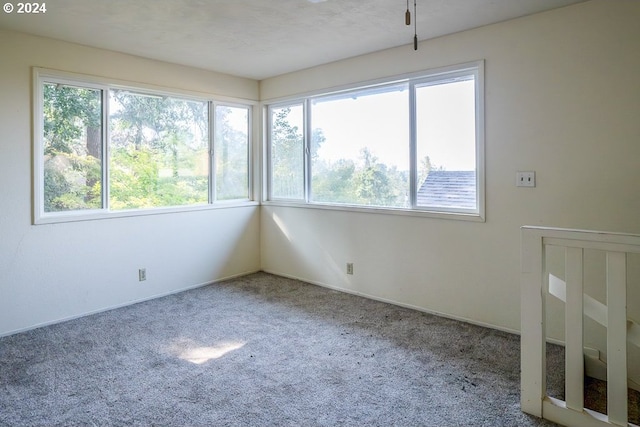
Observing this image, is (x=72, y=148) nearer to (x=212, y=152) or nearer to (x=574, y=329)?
(x=212, y=152)

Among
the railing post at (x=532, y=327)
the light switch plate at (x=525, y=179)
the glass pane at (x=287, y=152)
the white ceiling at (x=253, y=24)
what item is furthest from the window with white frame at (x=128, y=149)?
the railing post at (x=532, y=327)

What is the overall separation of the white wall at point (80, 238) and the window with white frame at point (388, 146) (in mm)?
924

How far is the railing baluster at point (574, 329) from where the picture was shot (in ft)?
6.57

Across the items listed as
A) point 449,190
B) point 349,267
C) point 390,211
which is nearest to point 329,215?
point 349,267

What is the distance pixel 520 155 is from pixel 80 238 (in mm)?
3820

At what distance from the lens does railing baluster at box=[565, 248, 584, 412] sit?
78.8 inches

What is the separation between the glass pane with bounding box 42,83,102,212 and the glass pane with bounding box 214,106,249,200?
1358mm

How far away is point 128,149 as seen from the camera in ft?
13.0

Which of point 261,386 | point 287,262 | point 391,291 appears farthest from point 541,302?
point 287,262

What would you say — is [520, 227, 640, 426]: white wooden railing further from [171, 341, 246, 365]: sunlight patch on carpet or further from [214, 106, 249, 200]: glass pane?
[214, 106, 249, 200]: glass pane

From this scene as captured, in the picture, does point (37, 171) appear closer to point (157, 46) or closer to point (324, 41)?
point (157, 46)

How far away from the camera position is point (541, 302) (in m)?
Result: 2.09

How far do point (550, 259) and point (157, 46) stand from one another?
3.76 m

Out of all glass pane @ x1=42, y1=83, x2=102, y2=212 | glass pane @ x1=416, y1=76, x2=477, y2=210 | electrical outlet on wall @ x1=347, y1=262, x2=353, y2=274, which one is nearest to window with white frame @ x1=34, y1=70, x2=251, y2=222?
glass pane @ x1=42, y1=83, x2=102, y2=212
